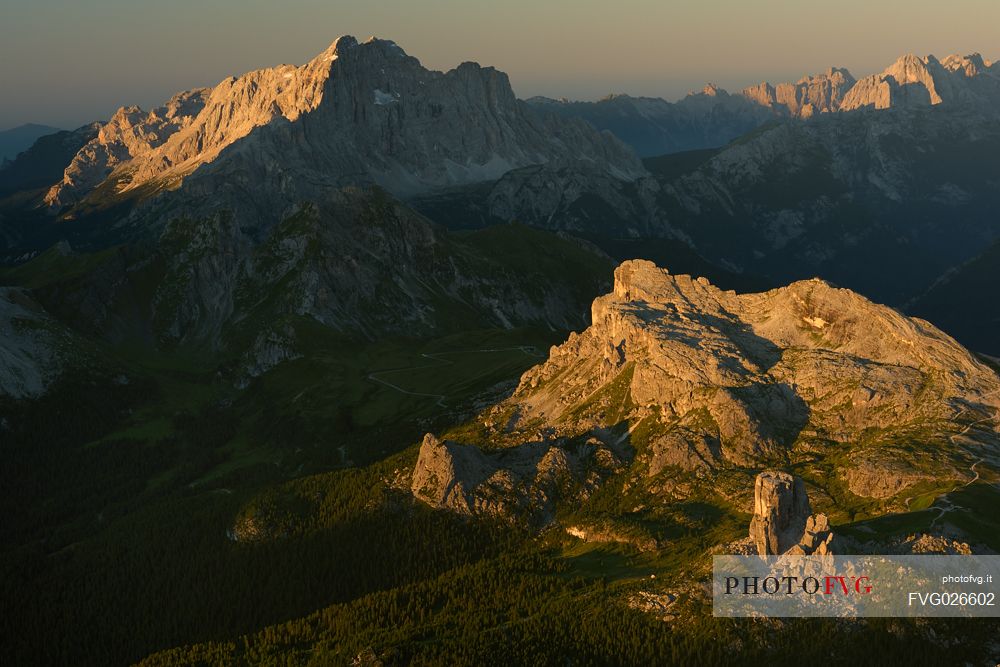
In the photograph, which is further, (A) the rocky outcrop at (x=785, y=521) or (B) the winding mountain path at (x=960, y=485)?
(B) the winding mountain path at (x=960, y=485)

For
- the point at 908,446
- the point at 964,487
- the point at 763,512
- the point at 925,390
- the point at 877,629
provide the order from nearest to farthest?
the point at 877,629, the point at 763,512, the point at 964,487, the point at 908,446, the point at 925,390

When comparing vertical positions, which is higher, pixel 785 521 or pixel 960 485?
pixel 785 521

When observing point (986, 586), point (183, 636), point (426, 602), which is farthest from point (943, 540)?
point (183, 636)

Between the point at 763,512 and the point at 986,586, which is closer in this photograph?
the point at 986,586

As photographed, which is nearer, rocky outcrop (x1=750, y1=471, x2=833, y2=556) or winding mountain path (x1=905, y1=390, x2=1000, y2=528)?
rocky outcrop (x1=750, y1=471, x2=833, y2=556)

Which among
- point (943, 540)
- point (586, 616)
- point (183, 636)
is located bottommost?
point (183, 636)

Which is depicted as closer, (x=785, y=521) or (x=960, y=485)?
(x=785, y=521)

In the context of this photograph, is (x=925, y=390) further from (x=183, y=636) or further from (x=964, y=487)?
(x=183, y=636)

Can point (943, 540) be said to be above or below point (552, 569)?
above
